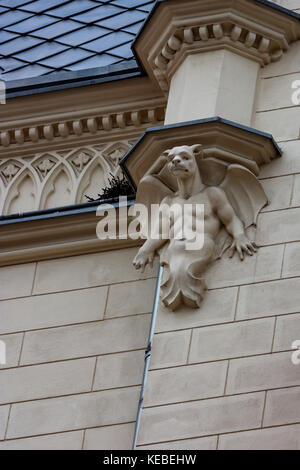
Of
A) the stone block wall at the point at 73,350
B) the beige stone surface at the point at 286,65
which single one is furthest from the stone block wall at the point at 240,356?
the beige stone surface at the point at 286,65

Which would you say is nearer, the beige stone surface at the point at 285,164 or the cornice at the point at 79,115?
the beige stone surface at the point at 285,164

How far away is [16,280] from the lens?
45.8 ft

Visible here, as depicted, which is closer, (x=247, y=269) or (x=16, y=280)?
(x=247, y=269)

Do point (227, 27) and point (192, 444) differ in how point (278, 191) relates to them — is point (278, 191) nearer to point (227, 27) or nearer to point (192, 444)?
point (227, 27)

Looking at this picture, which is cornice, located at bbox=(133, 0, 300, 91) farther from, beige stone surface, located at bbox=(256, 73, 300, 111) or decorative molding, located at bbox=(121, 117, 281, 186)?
decorative molding, located at bbox=(121, 117, 281, 186)

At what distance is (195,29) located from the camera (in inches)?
546

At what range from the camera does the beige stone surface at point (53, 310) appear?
43.9 ft

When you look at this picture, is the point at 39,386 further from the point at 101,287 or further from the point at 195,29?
the point at 195,29

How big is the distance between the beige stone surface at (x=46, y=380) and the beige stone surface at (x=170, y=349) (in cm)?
106

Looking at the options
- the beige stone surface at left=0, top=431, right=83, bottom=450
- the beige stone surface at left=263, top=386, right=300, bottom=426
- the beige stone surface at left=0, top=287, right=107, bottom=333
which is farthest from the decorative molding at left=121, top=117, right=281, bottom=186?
the beige stone surface at left=0, top=431, right=83, bottom=450

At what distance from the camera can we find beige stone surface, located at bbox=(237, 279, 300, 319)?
1186 cm

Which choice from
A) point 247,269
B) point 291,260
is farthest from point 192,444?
point 291,260

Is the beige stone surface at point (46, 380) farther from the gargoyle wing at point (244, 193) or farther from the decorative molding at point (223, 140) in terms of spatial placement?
the decorative molding at point (223, 140)

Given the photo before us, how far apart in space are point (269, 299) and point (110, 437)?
160 cm
